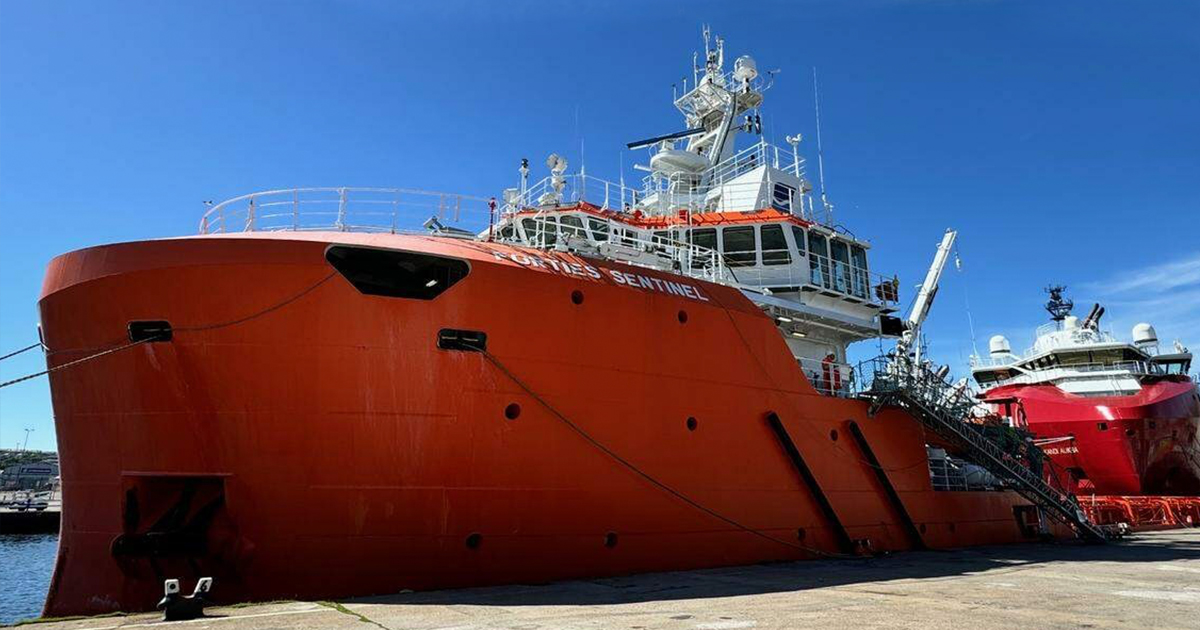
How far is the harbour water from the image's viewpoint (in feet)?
50.1

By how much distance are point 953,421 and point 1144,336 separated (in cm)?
2481

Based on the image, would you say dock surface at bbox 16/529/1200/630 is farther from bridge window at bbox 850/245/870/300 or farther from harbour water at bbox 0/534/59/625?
harbour water at bbox 0/534/59/625

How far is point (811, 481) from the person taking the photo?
12133 millimetres

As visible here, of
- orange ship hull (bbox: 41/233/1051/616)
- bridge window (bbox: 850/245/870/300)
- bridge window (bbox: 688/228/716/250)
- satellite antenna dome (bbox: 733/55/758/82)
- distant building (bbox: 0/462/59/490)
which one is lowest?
distant building (bbox: 0/462/59/490)

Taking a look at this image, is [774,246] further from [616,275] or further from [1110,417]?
[1110,417]

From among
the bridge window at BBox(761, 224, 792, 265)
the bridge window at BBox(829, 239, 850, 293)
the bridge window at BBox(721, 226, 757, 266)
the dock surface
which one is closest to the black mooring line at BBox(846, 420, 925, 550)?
the dock surface

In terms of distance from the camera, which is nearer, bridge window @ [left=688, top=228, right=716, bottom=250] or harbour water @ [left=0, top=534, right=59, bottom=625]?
harbour water @ [left=0, top=534, right=59, bottom=625]

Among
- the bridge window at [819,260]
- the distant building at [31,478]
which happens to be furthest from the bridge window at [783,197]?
the distant building at [31,478]

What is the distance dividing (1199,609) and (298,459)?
9.42 m

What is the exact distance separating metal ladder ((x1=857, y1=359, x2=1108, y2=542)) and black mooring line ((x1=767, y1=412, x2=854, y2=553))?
271 cm

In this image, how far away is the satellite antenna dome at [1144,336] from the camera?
1310 inches

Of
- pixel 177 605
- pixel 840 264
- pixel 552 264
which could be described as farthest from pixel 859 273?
pixel 177 605

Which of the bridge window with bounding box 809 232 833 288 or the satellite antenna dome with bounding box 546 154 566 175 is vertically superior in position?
the satellite antenna dome with bounding box 546 154 566 175

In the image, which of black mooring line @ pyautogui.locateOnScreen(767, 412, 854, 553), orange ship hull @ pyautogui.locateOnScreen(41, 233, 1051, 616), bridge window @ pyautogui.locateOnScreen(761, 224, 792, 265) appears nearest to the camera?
orange ship hull @ pyautogui.locateOnScreen(41, 233, 1051, 616)
